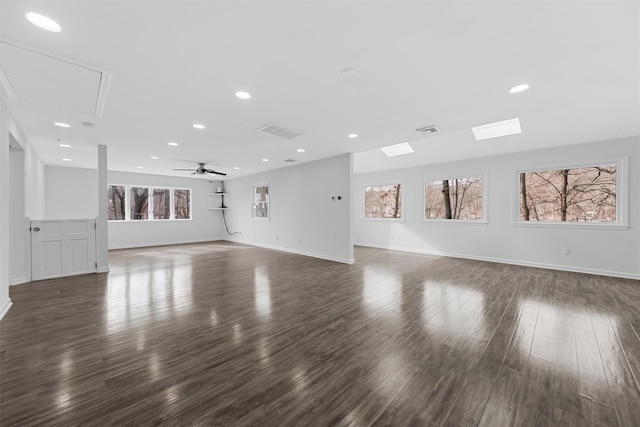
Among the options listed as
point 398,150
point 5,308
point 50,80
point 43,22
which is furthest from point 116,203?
point 398,150

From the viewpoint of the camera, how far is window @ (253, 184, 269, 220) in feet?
28.3

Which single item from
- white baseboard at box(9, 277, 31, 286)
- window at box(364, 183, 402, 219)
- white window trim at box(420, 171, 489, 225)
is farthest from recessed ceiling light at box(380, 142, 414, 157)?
white baseboard at box(9, 277, 31, 286)

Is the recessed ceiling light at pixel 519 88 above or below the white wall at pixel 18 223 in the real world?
above

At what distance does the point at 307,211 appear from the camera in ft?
22.9

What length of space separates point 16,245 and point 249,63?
4.95 metres

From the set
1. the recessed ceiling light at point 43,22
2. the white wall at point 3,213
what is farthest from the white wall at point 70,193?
the recessed ceiling light at point 43,22

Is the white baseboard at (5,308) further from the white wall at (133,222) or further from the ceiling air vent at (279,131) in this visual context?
the white wall at (133,222)

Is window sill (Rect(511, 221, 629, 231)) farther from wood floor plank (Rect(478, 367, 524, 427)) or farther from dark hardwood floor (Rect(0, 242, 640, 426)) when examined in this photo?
wood floor plank (Rect(478, 367, 524, 427))

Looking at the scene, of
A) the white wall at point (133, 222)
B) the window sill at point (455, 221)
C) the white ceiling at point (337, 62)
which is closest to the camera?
the white ceiling at point (337, 62)

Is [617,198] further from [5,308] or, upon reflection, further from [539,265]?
[5,308]

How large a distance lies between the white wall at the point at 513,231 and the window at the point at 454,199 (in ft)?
0.64

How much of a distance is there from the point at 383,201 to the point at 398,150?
2072 mm

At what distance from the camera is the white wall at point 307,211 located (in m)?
6.05

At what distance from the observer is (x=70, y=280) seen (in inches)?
175
